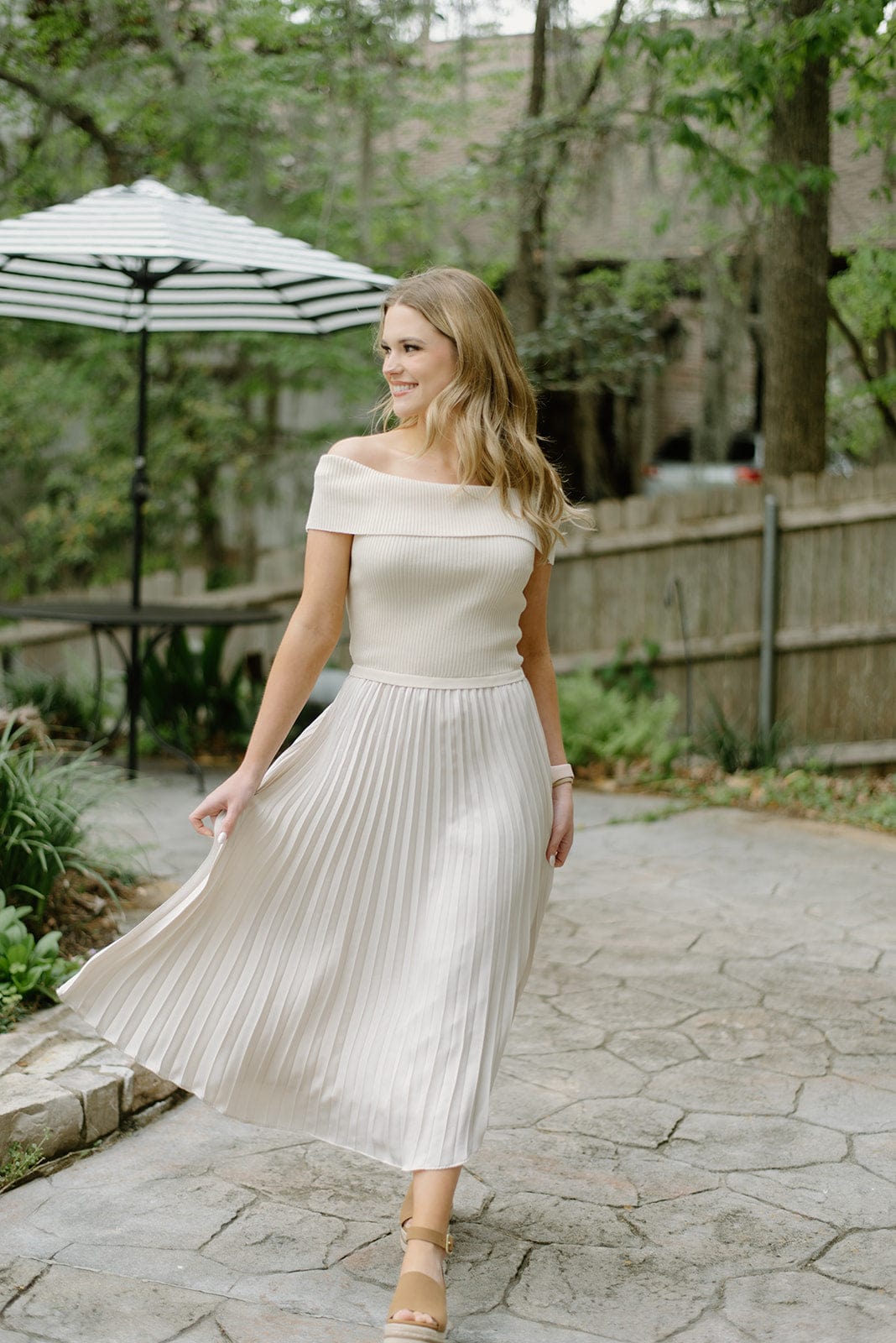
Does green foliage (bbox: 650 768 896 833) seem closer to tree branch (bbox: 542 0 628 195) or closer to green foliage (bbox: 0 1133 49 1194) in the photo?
green foliage (bbox: 0 1133 49 1194)

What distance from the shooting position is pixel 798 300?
24.1 feet

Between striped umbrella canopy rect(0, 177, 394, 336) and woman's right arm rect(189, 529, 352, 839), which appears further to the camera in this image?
striped umbrella canopy rect(0, 177, 394, 336)

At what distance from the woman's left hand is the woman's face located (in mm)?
763

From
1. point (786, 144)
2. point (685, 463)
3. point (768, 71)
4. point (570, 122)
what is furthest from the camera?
point (685, 463)

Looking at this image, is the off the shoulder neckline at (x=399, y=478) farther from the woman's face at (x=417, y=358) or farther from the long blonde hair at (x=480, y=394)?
the woman's face at (x=417, y=358)

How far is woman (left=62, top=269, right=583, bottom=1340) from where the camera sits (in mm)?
2234

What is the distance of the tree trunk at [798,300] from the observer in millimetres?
7152

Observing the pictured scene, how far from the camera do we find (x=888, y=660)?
22.5 feet

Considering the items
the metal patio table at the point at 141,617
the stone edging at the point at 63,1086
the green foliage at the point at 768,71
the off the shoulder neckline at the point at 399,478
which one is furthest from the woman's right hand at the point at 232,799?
the green foliage at the point at 768,71

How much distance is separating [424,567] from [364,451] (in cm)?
23

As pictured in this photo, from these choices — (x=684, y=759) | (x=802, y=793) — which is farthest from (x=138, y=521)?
(x=802, y=793)

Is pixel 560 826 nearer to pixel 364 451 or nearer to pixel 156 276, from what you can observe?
pixel 364 451

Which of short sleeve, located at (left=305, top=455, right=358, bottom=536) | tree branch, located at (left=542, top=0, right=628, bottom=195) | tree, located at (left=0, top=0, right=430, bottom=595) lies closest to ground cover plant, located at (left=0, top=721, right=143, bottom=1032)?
short sleeve, located at (left=305, top=455, right=358, bottom=536)

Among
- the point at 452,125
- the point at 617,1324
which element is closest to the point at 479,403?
the point at 617,1324
